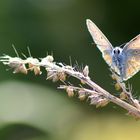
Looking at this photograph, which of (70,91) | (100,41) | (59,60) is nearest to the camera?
(70,91)

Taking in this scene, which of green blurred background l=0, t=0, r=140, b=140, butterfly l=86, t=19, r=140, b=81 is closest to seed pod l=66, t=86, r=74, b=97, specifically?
butterfly l=86, t=19, r=140, b=81

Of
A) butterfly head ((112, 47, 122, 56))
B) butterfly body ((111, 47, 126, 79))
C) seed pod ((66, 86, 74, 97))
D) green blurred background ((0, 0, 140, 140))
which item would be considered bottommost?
seed pod ((66, 86, 74, 97))

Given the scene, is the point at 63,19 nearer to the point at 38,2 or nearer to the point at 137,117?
the point at 38,2

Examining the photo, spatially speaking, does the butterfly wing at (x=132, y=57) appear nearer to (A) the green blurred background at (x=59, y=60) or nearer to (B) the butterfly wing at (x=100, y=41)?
(B) the butterfly wing at (x=100, y=41)

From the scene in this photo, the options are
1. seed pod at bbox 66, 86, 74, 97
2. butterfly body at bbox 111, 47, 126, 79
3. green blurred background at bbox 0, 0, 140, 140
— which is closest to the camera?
seed pod at bbox 66, 86, 74, 97

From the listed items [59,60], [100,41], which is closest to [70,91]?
[100,41]

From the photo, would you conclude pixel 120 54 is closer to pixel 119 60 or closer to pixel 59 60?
pixel 119 60

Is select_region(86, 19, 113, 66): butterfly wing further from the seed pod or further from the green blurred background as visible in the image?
the green blurred background

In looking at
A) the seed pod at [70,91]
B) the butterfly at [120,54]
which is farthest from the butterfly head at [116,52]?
the seed pod at [70,91]
